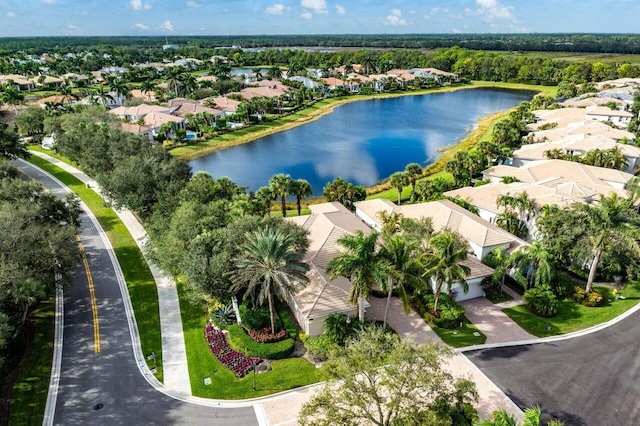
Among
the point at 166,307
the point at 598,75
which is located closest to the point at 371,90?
the point at 598,75

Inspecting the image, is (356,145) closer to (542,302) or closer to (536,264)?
(536,264)

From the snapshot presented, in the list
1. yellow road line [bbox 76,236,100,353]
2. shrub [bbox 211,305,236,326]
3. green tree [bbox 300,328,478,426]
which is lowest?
yellow road line [bbox 76,236,100,353]

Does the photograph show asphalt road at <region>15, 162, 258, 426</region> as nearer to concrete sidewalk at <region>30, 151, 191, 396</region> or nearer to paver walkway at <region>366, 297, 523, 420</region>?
concrete sidewalk at <region>30, 151, 191, 396</region>

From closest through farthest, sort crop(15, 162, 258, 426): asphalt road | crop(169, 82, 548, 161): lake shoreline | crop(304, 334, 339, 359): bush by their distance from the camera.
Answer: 1. crop(15, 162, 258, 426): asphalt road
2. crop(304, 334, 339, 359): bush
3. crop(169, 82, 548, 161): lake shoreline

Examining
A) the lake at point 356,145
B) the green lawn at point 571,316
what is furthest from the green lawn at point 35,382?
the lake at point 356,145

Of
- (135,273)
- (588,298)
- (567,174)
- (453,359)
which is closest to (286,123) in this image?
(567,174)

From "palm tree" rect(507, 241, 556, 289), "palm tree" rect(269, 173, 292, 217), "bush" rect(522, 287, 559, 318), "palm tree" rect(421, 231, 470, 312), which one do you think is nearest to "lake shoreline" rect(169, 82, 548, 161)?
"palm tree" rect(269, 173, 292, 217)

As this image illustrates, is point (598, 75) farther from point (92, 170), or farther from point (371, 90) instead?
point (92, 170)
